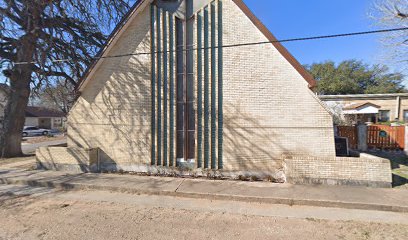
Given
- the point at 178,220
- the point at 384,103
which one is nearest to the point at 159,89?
the point at 178,220

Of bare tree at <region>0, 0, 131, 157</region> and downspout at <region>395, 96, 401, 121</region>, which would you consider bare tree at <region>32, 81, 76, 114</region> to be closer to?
bare tree at <region>0, 0, 131, 157</region>

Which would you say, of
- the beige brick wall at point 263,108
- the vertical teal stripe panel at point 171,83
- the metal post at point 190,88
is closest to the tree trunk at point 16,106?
the vertical teal stripe panel at point 171,83

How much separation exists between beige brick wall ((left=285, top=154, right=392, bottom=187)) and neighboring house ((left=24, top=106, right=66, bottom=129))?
148 ft

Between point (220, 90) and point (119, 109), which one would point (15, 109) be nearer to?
point (119, 109)

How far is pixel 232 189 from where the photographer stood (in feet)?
21.3

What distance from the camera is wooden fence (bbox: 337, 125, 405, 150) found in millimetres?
12383

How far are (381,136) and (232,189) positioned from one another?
35.8 ft

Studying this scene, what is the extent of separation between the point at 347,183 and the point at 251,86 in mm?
4024

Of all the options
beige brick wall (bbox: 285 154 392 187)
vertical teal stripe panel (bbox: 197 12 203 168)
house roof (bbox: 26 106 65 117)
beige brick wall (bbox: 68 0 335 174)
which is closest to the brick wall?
beige brick wall (bbox: 68 0 335 174)

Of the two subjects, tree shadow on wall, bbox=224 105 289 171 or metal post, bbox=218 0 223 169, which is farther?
metal post, bbox=218 0 223 169

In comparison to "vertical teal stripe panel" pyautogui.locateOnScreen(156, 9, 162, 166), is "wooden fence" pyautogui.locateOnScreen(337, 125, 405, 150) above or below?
below

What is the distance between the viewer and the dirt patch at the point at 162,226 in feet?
14.0

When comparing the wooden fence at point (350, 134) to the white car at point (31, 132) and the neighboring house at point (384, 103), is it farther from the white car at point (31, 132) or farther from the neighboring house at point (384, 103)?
the white car at point (31, 132)

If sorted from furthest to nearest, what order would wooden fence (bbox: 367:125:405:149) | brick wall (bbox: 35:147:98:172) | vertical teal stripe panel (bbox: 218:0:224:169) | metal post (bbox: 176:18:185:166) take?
wooden fence (bbox: 367:125:405:149)
brick wall (bbox: 35:147:98:172)
metal post (bbox: 176:18:185:166)
vertical teal stripe panel (bbox: 218:0:224:169)
